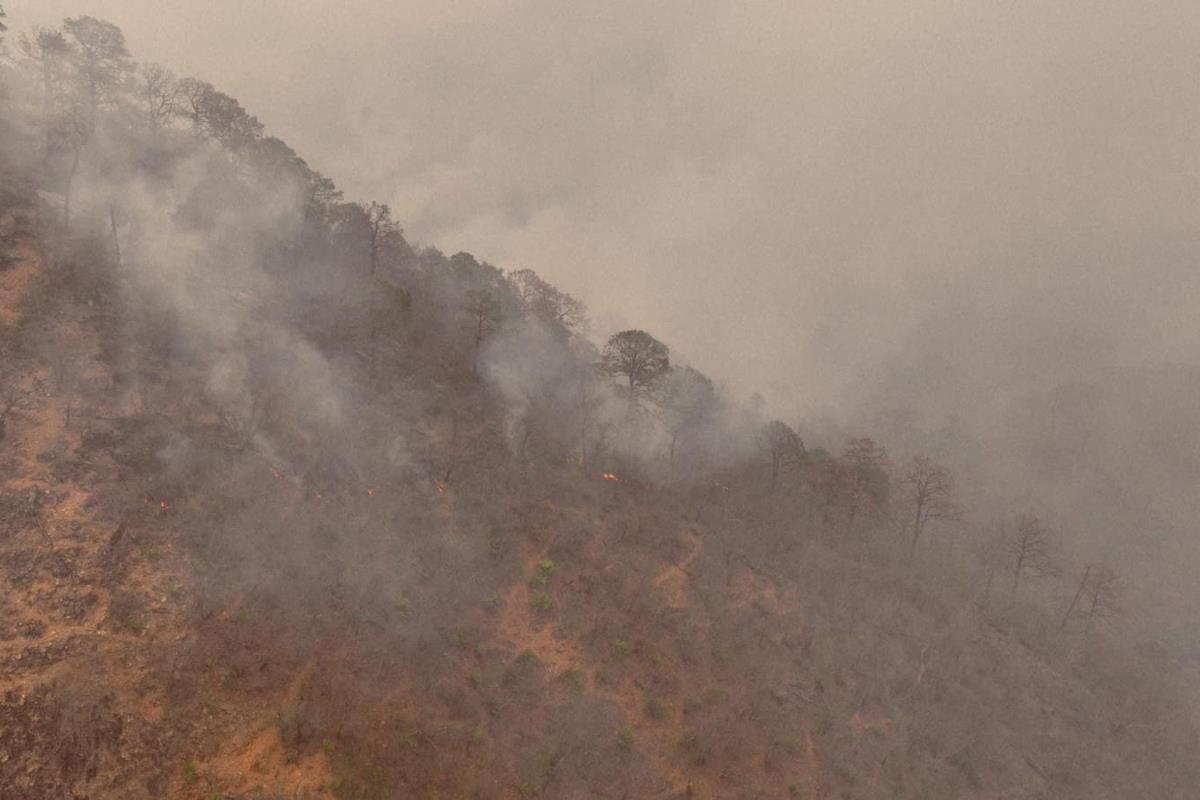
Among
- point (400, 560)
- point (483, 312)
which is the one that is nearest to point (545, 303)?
point (483, 312)

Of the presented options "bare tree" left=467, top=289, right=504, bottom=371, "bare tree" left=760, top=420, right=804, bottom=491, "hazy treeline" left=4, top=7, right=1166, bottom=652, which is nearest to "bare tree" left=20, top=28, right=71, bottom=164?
"hazy treeline" left=4, top=7, right=1166, bottom=652

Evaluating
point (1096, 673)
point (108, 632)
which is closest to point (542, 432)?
point (108, 632)

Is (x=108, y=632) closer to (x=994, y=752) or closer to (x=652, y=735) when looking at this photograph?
(x=652, y=735)

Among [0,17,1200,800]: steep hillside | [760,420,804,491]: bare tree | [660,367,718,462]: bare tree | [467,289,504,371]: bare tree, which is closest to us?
[0,17,1200,800]: steep hillside

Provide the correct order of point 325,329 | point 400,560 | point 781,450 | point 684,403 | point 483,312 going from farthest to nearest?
point 684,403, point 781,450, point 483,312, point 325,329, point 400,560

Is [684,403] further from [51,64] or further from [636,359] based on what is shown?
[51,64]

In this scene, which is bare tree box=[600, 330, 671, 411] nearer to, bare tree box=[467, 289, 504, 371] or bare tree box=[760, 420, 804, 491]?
bare tree box=[467, 289, 504, 371]

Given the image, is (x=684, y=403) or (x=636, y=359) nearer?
(x=636, y=359)

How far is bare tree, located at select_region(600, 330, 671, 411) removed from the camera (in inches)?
1969

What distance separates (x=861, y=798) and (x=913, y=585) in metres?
24.2

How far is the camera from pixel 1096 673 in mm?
46156

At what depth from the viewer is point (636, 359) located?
49.9 m

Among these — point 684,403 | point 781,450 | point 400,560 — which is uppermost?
point 684,403

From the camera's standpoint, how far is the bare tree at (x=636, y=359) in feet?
164
